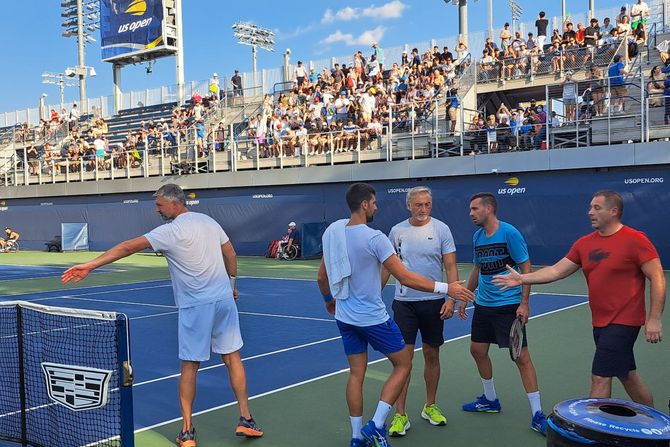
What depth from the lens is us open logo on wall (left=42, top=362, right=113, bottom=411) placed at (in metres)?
4.33

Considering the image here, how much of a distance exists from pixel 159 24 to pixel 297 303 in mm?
33530

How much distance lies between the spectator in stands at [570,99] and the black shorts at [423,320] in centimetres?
1642

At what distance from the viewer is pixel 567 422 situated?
335 cm

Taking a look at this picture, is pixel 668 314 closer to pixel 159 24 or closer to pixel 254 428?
pixel 254 428

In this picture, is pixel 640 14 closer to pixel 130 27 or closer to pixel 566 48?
pixel 566 48

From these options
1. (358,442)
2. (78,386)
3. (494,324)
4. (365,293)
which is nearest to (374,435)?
(358,442)

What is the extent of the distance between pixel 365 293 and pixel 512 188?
1737cm

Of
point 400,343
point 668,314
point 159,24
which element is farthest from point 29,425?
point 159,24

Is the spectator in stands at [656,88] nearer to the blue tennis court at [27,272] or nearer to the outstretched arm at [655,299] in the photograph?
the outstretched arm at [655,299]

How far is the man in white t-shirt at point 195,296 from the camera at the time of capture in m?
5.41

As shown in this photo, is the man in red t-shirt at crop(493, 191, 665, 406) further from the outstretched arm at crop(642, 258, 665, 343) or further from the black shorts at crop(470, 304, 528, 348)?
the black shorts at crop(470, 304, 528, 348)

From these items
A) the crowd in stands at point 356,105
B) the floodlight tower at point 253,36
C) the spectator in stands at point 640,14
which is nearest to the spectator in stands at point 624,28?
the spectator in stands at point 640,14

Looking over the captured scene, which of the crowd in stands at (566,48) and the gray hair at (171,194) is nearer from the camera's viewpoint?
the gray hair at (171,194)

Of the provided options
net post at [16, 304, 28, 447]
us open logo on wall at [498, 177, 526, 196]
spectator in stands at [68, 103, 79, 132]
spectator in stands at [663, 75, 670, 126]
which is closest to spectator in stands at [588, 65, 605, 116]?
spectator in stands at [663, 75, 670, 126]
